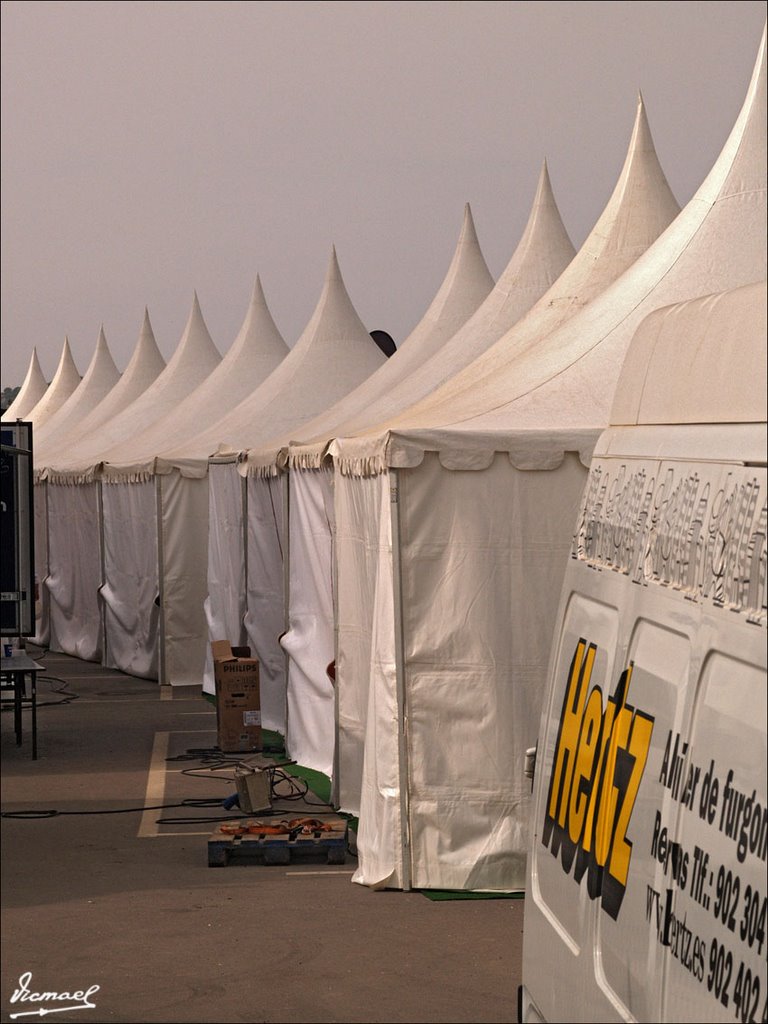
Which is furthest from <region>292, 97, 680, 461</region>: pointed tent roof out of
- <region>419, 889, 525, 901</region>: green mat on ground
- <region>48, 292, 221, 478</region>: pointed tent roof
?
<region>48, 292, 221, 478</region>: pointed tent roof

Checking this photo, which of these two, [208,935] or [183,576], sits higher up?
[183,576]

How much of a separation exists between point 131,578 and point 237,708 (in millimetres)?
6727

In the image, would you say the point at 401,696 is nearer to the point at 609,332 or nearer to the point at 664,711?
the point at 609,332

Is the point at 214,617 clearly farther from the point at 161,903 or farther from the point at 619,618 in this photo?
the point at 619,618

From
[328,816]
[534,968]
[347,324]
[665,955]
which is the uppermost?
[347,324]

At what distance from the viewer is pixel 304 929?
27.9 ft

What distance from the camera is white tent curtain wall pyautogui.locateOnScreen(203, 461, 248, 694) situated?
16.9 m

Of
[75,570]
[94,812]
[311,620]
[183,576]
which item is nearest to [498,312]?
[311,620]

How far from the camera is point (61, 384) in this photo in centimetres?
4131

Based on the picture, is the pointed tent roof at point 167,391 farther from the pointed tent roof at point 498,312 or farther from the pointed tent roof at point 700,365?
the pointed tent roof at point 700,365

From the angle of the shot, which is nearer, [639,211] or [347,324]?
[639,211]

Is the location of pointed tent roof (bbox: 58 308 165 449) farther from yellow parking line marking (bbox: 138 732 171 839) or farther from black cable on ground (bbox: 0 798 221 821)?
black cable on ground (bbox: 0 798 221 821)

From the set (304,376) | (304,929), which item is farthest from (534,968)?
(304,376)

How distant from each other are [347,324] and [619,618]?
17839 millimetres
